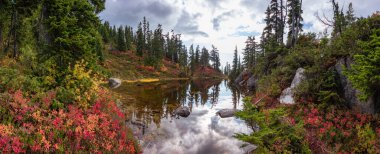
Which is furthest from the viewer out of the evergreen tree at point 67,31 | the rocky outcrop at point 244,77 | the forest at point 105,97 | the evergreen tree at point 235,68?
the evergreen tree at point 235,68

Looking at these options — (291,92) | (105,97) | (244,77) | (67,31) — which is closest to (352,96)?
(291,92)

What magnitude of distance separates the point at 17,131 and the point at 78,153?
173 centimetres

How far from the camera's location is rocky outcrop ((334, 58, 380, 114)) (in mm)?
9078

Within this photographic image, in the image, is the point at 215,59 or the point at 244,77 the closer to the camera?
the point at 244,77

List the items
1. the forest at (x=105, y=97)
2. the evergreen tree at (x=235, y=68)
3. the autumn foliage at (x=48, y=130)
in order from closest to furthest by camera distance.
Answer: the autumn foliage at (x=48, y=130) < the forest at (x=105, y=97) < the evergreen tree at (x=235, y=68)

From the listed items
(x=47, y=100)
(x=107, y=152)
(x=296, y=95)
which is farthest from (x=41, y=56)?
(x=296, y=95)

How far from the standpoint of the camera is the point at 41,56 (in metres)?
11.5

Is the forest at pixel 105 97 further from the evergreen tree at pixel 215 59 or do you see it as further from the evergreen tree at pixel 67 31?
the evergreen tree at pixel 215 59

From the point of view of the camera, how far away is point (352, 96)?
10570 mm

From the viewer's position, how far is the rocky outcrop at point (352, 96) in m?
9.08

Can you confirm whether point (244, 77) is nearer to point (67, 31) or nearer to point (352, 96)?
point (352, 96)

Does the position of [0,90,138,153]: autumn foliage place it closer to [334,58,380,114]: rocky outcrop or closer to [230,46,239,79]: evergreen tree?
[334,58,380,114]: rocky outcrop

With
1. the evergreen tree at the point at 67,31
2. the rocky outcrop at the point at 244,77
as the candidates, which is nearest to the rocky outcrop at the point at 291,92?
the evergreen tree at the point at 67,31

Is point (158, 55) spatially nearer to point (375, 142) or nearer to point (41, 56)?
point (41, 56)
